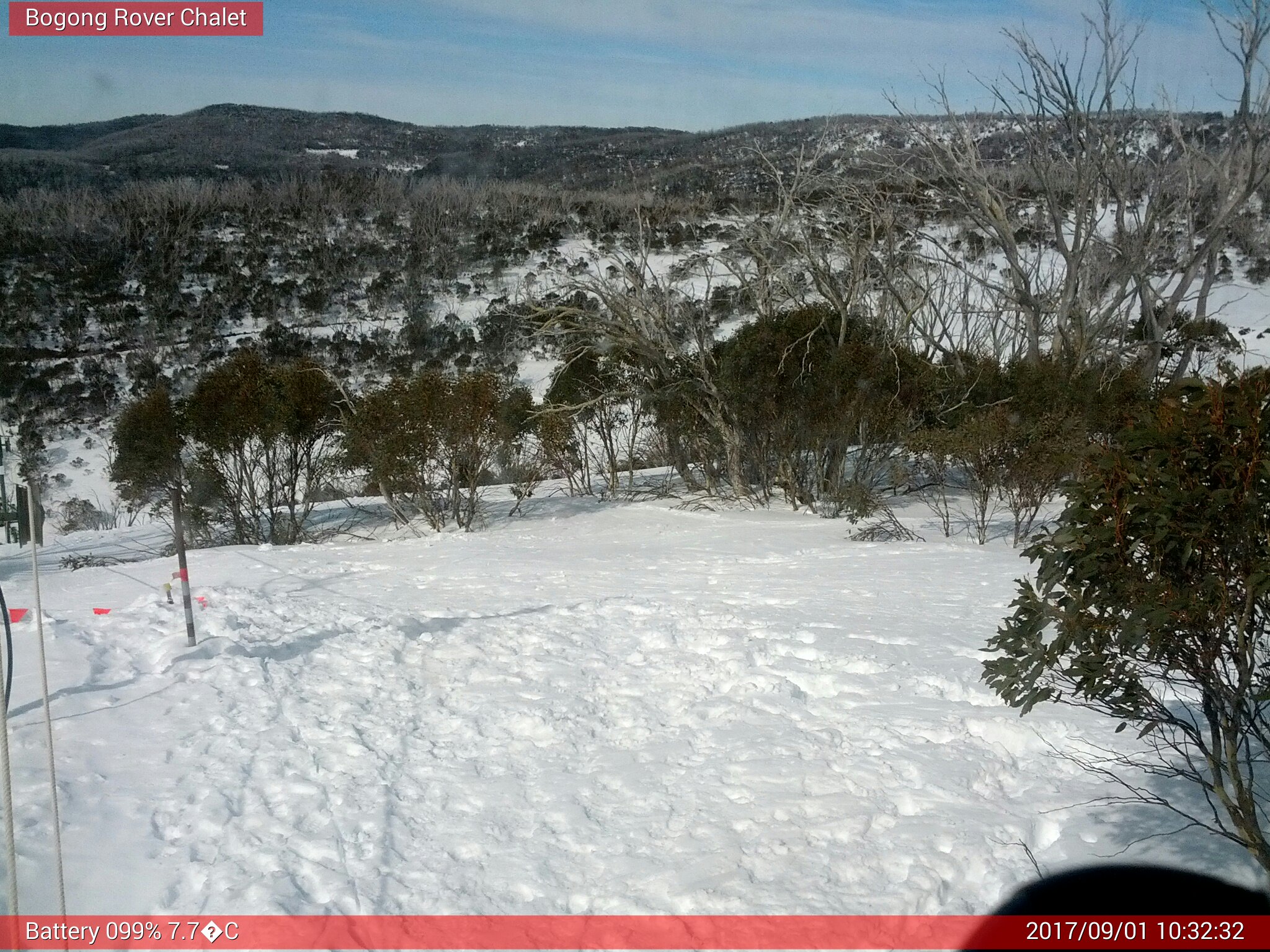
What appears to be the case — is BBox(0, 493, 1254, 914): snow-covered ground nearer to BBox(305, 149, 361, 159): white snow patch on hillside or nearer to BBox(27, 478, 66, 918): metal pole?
BBox(27, 478, 66, 918): metal pole

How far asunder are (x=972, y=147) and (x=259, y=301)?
23.1 meters

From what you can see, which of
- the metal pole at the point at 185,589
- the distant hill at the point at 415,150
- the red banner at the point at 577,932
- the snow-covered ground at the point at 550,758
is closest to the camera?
the red banner at the point at 577,932

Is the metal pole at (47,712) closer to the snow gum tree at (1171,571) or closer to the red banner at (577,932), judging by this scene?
the red banner at (577,932)

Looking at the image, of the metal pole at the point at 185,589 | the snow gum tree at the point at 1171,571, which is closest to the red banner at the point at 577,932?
the snow gum tree at the point at 1171,571

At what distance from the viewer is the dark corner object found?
9.36 ft

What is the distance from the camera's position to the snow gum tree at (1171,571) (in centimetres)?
256

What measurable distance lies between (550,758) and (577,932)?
1506 millimetres

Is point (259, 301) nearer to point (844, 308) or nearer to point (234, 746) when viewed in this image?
point (844, 308)

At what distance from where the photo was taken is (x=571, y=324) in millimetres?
15141

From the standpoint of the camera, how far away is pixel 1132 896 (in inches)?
121

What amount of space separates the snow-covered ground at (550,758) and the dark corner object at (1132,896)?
10cm

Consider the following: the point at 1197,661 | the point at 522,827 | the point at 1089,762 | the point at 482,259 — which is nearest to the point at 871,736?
the point at 1089,762

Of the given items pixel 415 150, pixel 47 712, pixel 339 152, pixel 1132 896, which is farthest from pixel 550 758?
pixel 415 150

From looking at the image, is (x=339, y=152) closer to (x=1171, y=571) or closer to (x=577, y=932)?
(x=577, y=932)
